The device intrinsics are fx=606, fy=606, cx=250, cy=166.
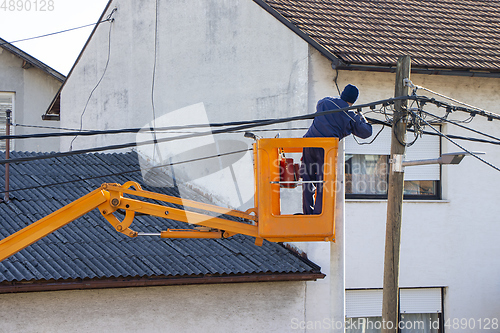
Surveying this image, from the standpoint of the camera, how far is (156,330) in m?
10.0

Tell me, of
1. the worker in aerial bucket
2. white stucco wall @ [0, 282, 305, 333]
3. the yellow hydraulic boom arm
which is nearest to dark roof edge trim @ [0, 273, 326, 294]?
white stucco wall @ [0, 282, 305, 333]

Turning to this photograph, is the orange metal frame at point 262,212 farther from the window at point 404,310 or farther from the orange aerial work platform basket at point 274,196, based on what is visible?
the window at point 404,310

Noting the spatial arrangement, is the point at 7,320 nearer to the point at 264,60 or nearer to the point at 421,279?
the point at 264,60

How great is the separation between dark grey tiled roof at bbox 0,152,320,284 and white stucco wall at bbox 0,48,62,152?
763cm

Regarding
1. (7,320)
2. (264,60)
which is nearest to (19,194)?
(7,320)

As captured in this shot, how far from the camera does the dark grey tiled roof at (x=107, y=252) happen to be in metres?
9.48

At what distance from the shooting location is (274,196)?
22.5ft

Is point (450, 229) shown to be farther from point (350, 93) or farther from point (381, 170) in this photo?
point (350, 93)

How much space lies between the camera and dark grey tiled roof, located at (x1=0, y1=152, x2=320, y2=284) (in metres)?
9.48

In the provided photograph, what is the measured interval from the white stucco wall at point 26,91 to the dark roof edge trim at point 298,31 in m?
10.8

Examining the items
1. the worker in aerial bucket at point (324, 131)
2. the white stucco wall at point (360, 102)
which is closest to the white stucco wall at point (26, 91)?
the white stucco wall at point (360, 102)

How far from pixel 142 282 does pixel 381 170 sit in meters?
5.13

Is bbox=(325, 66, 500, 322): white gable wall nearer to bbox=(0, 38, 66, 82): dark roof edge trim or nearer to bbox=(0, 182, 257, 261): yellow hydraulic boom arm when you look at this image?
bbox=(0, 182, 257, 261): yellow hydraulic boom arm

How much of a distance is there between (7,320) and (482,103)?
9488 mm
